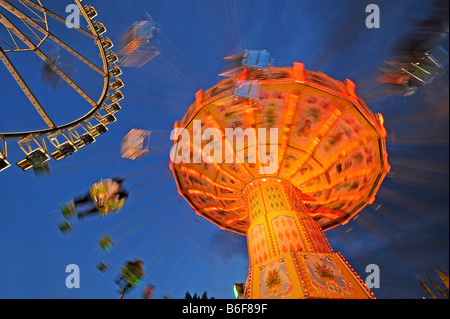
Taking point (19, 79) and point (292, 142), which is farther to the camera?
point (292, 142)

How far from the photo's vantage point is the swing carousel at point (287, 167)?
6.54 meters

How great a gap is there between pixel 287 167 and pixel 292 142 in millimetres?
1071

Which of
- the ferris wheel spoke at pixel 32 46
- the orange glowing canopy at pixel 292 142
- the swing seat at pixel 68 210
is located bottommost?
the swing seat at pixel 68 210

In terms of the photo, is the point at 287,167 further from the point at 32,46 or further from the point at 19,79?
the point at 32,46

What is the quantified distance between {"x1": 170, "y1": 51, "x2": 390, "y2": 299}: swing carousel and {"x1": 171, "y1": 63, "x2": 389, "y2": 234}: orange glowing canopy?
35 millimetres

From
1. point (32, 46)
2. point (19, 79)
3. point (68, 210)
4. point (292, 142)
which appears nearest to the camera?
point (19, 79)

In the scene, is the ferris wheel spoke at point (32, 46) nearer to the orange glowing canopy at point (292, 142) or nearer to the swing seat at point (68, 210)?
the swing seat at point (68, 210)

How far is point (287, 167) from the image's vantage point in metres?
9.84

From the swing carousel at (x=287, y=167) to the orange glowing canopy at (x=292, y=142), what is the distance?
35 mm

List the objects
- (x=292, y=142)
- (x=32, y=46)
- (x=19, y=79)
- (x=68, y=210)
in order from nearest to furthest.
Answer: (x=19, y=79), (x=32, y=46), (x=292, y=142), (x=68, y=210)

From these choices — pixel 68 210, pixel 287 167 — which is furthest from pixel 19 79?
pixel 287 167

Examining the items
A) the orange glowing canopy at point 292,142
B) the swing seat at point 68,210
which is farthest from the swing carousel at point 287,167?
the swing seat at point 68,210

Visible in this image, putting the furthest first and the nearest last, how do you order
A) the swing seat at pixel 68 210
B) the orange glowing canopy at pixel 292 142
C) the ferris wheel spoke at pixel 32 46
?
1. the swing seat at pixel 68 210
2. the orange glowing canopy at pixel 292 142
3. the ferris wheel spoke at pixel 32 46
